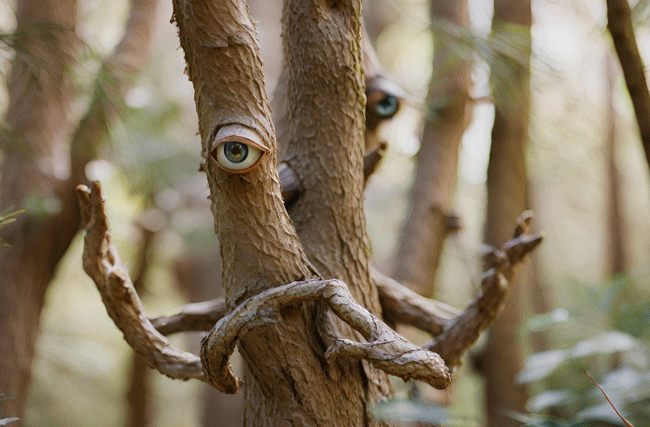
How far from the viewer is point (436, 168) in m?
1.56

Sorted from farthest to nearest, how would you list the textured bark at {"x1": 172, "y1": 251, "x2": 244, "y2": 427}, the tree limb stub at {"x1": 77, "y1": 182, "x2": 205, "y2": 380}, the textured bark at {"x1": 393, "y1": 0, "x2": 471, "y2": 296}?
the textured bark at {"x1": 172, "y1": 251, "x2": 244, "y2": 427}, the textured bark at {"x1": 393, "y1": 0, "x2": 471, "y2": 296}, the tree limb stub at {"x1": 77, "y1": 182, "x2": 205, "y2": 380}

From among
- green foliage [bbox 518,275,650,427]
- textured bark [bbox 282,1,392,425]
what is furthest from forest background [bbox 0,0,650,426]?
textured bark [bbox 282,1,392,425]

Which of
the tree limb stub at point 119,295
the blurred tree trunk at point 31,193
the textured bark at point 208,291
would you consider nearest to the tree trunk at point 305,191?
the tree limb stub at point 119,295

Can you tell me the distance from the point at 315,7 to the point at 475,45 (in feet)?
1.71

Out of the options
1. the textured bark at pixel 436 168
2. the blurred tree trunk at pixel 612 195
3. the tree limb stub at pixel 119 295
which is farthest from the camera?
the blurred tree trunk at pixel 612 195

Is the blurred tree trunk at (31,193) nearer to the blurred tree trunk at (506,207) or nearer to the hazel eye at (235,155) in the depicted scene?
the hazel eye at (235,155)

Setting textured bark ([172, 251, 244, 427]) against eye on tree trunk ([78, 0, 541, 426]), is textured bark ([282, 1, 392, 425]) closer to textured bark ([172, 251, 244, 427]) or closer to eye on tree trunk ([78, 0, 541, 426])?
eye on tree trunk ([78, 0, 541, 426])

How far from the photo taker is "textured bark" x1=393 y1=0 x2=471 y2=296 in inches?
59.6

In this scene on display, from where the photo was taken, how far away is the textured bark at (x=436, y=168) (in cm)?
151

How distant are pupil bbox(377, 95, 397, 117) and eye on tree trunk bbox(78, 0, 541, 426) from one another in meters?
0.36

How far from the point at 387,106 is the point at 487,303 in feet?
1.70

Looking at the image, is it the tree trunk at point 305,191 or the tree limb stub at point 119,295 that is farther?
the tree limb stub at point 119,295

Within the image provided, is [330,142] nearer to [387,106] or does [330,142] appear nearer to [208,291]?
[387,106]

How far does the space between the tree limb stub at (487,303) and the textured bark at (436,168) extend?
1.87 feet
